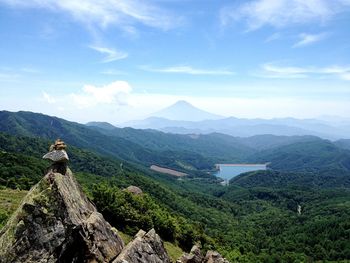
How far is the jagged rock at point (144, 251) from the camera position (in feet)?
87.8

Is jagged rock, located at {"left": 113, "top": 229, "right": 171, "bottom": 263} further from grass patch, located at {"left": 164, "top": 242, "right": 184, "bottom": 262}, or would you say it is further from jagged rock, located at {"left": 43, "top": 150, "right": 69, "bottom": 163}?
grass patch, located at {"left": 164, "top": 242, "right": 184, "bottom": 262}

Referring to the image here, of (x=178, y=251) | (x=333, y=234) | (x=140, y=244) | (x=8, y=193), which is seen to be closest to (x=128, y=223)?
(x=178, y=251)

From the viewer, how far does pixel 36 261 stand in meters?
24.8

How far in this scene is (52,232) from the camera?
25719 millimetres

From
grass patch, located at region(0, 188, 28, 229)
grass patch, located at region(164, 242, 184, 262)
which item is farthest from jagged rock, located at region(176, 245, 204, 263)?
grass patch, located at region(0, 188, 28, 229)

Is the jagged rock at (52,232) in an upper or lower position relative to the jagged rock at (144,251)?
upper

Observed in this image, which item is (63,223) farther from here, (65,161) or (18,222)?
(65,161)

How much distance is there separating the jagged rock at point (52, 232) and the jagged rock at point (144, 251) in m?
1.25

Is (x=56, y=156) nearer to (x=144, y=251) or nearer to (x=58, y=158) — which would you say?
(x=58, y=158)

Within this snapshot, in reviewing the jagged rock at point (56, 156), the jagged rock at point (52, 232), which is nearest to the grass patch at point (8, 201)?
the jagged rock at point (56, 156)

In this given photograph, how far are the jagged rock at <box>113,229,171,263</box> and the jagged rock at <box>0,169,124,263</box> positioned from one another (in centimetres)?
125

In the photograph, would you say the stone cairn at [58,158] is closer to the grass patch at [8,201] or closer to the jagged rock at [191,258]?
the jagged rock at [191,258]

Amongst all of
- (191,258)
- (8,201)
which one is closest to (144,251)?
(191,258)

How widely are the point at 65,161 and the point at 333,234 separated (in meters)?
172
